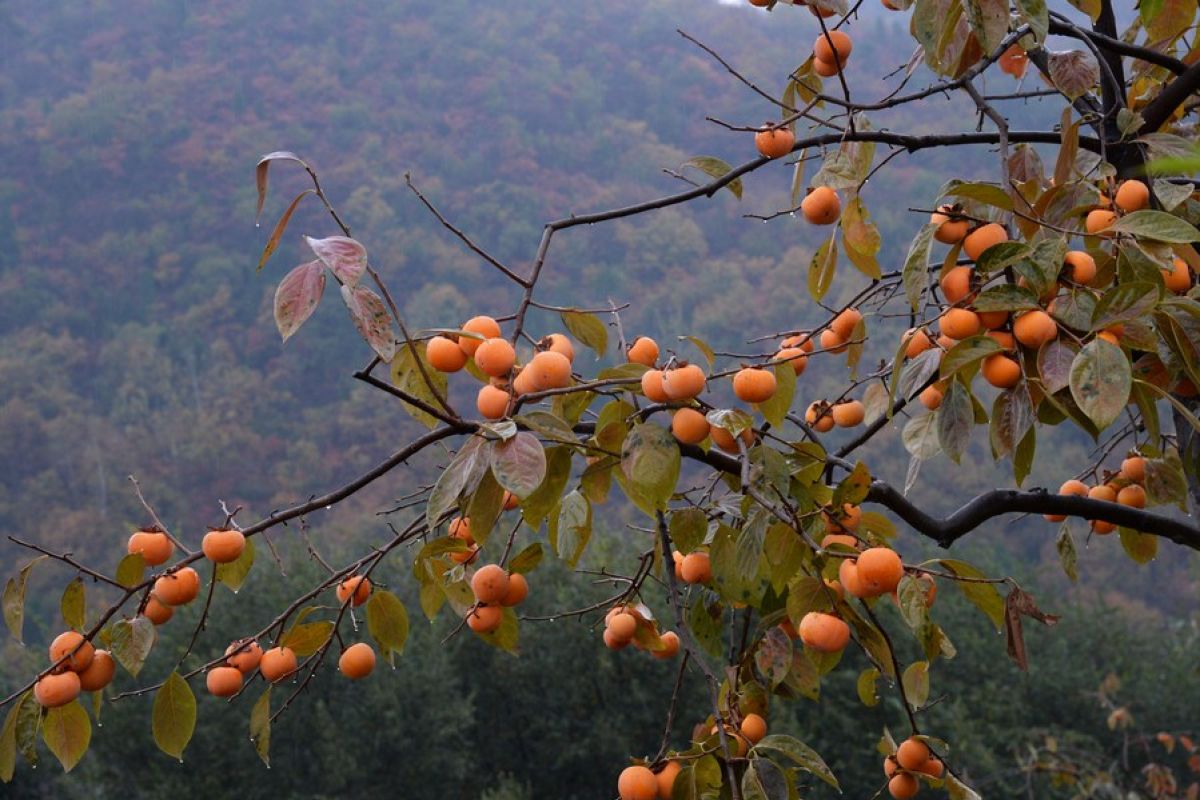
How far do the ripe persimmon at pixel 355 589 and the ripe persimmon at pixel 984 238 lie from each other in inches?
26.8

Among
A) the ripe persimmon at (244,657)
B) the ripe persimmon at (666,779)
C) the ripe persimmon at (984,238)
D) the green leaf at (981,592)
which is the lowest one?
the ripe persimmon at (244,657)

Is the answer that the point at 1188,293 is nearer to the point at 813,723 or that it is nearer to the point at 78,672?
the point at 78,672

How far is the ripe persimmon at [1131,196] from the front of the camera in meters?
1.05

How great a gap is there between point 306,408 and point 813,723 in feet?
59.7

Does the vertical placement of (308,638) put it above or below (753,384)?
below

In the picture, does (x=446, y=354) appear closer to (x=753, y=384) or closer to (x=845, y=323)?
(x=753, y=384)

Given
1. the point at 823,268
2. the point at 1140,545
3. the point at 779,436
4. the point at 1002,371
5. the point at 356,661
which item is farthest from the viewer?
the point at 1140,545

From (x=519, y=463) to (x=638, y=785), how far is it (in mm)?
328

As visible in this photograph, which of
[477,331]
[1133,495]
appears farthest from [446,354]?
[1133,495]

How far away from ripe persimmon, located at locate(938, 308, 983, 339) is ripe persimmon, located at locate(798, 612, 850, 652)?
27 cm

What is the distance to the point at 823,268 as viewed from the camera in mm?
1416

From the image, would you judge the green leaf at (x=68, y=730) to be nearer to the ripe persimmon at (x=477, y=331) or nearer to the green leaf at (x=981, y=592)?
the ripe persimmon at (x=477, y=331)

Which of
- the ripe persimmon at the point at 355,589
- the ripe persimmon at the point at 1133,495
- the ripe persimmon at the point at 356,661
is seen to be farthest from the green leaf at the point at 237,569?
the ripe persimmon at the point at 1133,495

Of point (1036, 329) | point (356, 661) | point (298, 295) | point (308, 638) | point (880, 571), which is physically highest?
point (1036, 329)
